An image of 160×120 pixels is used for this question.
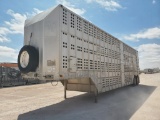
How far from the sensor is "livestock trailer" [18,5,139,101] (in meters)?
6.29

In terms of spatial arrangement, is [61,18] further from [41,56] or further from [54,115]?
[54,115]

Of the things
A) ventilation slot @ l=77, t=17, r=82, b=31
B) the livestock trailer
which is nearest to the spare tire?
the livestock trailer

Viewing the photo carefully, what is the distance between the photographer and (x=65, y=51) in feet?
22.3

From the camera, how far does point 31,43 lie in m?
6.80

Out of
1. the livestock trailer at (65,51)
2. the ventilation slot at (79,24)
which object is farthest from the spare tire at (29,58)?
the ventilation slot at (79,24)

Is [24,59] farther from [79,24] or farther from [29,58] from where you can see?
[79,24]

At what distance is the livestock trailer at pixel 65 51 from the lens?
20.6 ft

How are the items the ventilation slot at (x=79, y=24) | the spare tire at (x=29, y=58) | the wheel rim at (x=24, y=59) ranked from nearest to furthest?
1. the spare tire at (x=29, y=58)
2. the wheel rim at (x=24, y=59)
3. the ventilation slot at (x=79, y=24)

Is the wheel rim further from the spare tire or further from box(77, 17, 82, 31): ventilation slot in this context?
box(77, 17, 82, 31): ventilation slot

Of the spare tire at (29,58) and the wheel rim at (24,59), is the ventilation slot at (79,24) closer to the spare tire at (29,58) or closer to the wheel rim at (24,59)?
the spare tire at (29,58)

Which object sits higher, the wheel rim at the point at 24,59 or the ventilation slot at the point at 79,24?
the ventilation slot at the point at 79,24

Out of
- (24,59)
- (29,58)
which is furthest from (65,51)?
(24,59)

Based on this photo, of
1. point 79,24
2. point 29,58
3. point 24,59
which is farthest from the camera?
point 79,24

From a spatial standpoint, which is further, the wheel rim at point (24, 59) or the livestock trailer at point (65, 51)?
the wheel rim at point (24, 59)
